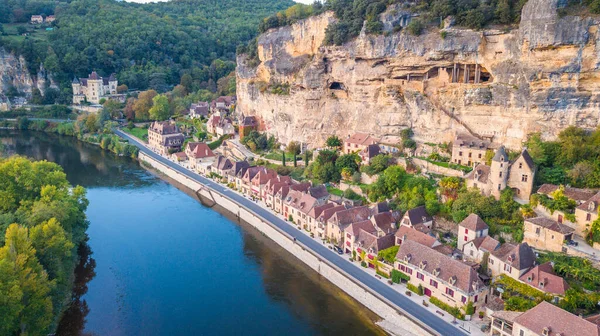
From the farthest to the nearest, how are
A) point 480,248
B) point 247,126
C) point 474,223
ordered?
point 247,126 < point 474,223 < point 480,248

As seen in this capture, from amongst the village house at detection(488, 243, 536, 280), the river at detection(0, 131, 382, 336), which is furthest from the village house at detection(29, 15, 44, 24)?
the village house at detection(488, 243, 536, 280)

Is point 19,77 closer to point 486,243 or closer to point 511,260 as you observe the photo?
point 486,243

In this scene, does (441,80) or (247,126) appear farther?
(247,126)

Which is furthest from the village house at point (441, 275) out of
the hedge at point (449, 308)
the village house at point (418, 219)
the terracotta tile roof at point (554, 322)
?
the village house at point (418, 219)

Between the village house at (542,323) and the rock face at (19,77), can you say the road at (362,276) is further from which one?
the rock face at (19,77)

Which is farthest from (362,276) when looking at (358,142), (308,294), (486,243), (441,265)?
(358,142)

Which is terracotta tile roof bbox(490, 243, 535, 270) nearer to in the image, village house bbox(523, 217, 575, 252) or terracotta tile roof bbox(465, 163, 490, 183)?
village house bbox(523, 217, 575, 252)
